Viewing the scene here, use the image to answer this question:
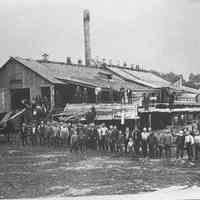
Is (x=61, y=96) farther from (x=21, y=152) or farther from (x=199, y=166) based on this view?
(x=199, y=166)

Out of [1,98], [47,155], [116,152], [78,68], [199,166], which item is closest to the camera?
[199,166]

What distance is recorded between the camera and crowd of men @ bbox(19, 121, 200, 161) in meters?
17.4

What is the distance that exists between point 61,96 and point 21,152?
10.4 metres

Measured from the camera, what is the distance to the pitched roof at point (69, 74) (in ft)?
91.9

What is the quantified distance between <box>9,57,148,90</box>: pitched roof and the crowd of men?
623cm

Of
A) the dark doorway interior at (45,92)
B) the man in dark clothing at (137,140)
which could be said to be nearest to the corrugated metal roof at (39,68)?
the dark doorway interior at (45,92)

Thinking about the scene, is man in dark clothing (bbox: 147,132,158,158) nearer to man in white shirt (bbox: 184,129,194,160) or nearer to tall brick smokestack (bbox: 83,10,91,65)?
man in white shirt (bbox: 184,129,194,160)

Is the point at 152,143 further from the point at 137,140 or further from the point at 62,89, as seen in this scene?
the point at 62,89

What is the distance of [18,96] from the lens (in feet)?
102

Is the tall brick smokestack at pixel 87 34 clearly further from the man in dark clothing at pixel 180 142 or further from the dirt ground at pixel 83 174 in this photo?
the man in dark clothing at pixel 180 142

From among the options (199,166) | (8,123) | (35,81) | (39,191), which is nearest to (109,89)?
(35,81)

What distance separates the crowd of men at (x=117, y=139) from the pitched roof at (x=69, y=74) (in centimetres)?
623

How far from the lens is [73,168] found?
14680mm

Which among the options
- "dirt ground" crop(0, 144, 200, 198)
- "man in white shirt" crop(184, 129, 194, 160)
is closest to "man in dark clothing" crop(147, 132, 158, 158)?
"dirt ground" crop(0, 144, 200, 198)
